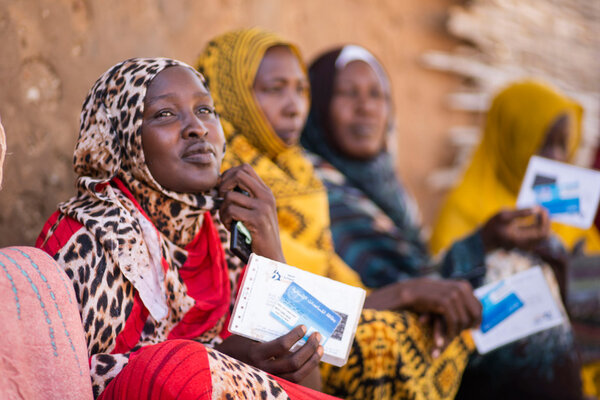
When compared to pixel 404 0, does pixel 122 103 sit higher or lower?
lower

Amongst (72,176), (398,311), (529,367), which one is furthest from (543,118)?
(72,176)

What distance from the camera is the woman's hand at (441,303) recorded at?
7.71ft

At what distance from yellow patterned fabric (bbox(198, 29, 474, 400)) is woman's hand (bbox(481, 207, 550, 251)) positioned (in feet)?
1.71

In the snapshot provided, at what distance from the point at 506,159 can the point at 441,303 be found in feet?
6.23

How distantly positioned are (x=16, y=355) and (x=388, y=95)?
8.43ft

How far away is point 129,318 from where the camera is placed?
1.66 m

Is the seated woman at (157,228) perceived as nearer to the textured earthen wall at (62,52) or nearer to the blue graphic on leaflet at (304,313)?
the blue graphic on leaflet at (304,313)

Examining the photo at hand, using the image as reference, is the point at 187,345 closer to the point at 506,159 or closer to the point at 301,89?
the point at 301,89

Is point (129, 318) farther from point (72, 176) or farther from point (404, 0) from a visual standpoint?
point (404, 0)

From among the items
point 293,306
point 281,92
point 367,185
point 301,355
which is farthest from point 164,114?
point 367,185

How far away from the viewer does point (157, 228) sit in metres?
1.88

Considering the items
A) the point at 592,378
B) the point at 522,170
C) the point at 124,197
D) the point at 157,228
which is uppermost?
the point at 124,197

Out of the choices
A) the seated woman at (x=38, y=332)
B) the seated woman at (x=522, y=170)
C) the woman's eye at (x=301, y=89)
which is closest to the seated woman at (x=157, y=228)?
the seated woman at (x=38, y=332)

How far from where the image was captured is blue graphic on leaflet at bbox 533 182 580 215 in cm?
285
